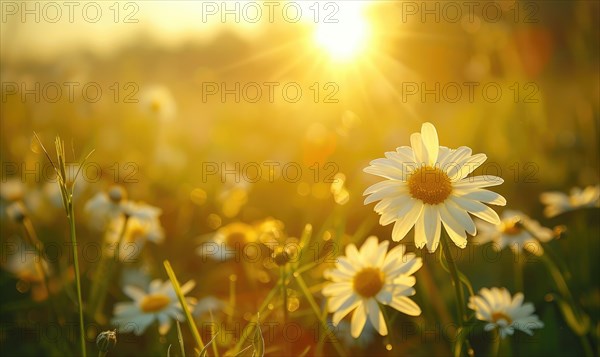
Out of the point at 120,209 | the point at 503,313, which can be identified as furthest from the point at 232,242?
the point at 503,313

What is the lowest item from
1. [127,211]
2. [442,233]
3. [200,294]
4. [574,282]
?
[200,294]

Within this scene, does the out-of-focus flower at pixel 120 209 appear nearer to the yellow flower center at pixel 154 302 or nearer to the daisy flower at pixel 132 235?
the daisy flower at pixel 132 235

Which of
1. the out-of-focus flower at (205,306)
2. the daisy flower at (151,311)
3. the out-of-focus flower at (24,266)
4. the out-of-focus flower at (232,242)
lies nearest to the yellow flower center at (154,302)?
the daisy flower at (151,311)

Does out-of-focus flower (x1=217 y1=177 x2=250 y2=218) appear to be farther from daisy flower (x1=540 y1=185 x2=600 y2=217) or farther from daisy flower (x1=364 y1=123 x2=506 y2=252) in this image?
daisy flower (x1=364 y1=123 x2=506 y2=252)

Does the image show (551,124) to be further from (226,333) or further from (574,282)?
(226,333)

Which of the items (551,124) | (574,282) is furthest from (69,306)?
(551,124)

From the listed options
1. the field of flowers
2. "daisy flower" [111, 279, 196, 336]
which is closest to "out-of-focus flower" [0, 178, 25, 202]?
the field of flowers
